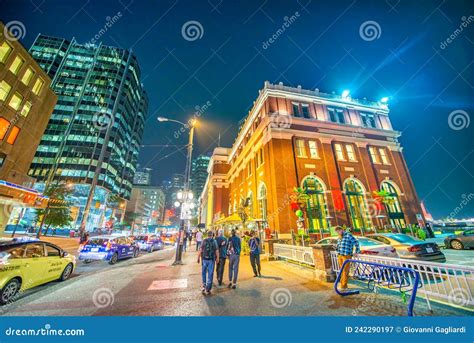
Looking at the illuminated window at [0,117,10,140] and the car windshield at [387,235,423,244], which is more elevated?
the illuminated window at [0,117,10,140]

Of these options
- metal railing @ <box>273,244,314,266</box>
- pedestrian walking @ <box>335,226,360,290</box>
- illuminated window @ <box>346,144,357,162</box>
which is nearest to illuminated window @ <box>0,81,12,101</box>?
metal railing @ <box>273,244,314,266</box>

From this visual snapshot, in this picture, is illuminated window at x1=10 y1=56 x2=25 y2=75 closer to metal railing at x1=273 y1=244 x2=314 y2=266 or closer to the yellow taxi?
the yellow taxi

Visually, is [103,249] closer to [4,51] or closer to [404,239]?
[404,239]

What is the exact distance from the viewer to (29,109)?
2144 centimetres

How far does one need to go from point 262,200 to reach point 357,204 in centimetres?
1067

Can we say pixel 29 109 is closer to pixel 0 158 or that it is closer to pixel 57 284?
pixel 0 158

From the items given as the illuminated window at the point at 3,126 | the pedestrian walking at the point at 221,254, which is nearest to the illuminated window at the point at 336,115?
the pedestrian walking at the point at 221,254

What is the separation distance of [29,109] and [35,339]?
91.9 ft

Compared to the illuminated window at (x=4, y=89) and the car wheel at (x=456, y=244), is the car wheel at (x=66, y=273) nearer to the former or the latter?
the illuminated window at (x=4, y=89)

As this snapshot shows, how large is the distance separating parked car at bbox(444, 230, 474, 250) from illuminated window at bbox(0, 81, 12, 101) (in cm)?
3968

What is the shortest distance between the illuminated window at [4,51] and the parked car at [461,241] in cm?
4054

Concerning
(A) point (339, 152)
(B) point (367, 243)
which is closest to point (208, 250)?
(B) point (367, 243)

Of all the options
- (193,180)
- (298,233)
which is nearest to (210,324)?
(298,233)

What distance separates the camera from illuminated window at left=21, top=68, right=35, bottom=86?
20.6 metres
